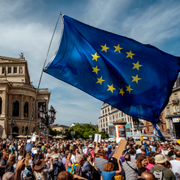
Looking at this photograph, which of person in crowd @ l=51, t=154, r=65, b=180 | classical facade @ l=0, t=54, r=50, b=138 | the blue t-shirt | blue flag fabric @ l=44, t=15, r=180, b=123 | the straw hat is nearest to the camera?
the blue t-shirt

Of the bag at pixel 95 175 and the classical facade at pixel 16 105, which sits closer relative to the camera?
the bag at pixel 95 175

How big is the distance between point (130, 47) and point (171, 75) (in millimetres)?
1623

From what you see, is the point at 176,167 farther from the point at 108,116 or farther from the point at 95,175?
the point at 108,116

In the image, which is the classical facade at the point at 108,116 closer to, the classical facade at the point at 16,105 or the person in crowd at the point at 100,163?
the classical facade at the point at 16,105

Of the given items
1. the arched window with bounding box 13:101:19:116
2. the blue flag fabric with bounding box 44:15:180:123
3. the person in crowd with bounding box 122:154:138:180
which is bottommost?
the person in crowd with bounding box 122:154:138:180

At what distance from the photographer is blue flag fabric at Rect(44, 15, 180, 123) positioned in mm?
6242

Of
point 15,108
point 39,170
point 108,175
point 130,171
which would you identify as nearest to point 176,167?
point 130,171

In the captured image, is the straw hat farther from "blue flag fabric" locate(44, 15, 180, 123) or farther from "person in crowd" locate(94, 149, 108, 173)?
"blue flag fabric" locate(44, 15, 180, 123)

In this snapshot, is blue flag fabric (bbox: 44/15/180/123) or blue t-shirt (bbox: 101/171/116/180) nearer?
blue t-shirt (bbox: 101/171/116/180)

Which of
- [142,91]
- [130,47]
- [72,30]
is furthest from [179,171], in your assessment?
[72,30]

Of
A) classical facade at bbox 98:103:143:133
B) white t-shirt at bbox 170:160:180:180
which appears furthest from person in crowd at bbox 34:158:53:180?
classical facade at bbox 98:103:143:133

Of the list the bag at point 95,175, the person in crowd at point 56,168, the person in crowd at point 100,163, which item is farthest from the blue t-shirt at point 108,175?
the person in crowd at point 56,168

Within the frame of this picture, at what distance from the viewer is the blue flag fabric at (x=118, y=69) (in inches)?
246

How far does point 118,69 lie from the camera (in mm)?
6527
